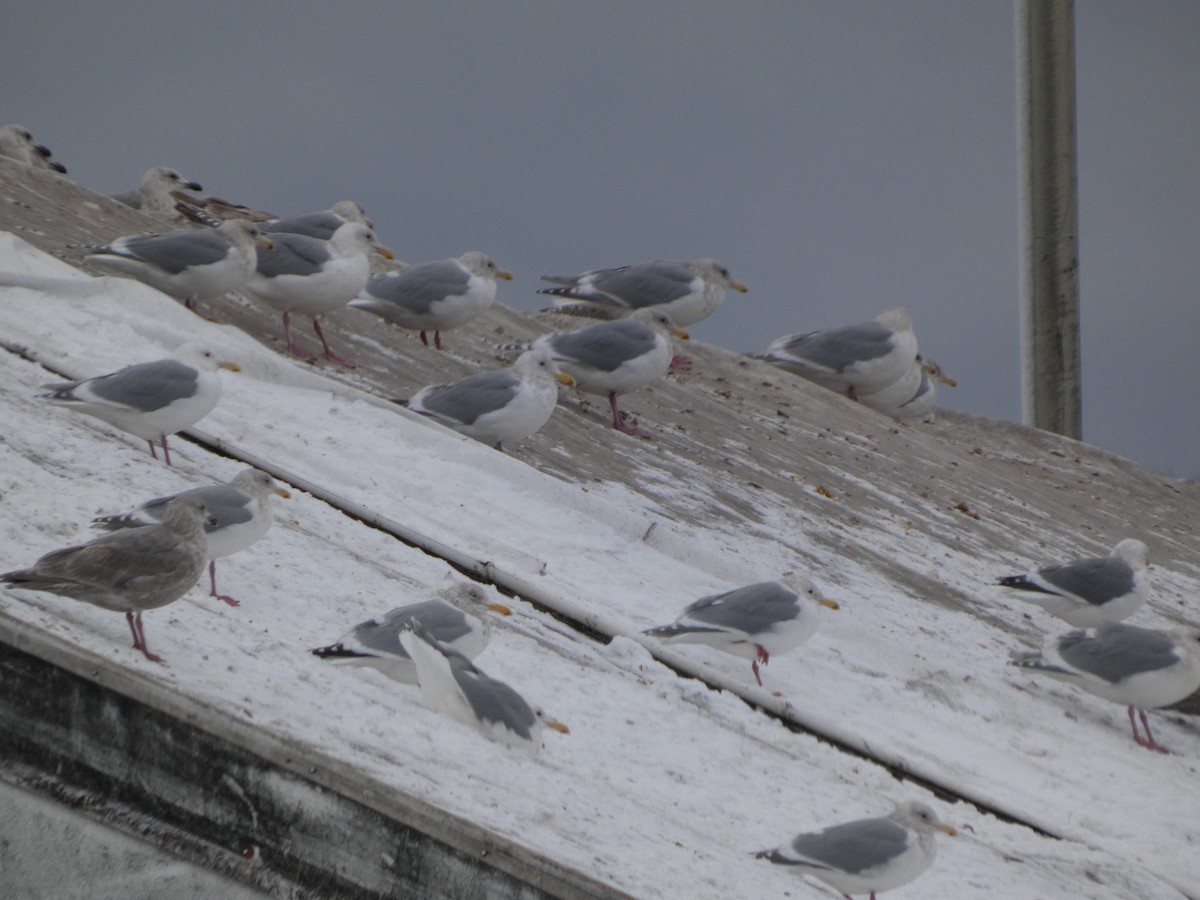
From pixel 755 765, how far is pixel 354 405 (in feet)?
11.7

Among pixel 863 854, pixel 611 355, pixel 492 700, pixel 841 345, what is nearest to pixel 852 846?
pixel 863 854

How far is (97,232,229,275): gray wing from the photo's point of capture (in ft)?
30.2

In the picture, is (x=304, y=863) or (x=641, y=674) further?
(x=641, y=674)

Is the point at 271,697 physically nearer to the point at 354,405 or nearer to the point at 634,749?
the point at 634,749

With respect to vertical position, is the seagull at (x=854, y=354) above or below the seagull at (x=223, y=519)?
below

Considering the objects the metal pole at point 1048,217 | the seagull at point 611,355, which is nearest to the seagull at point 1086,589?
the seagull at point 611,355

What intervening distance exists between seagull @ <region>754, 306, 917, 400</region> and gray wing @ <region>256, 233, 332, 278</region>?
5.02m

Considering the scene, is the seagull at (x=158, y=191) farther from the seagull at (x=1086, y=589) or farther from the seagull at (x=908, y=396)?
the seagull at (x=1086, y=589)

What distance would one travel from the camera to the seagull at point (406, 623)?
204 inches

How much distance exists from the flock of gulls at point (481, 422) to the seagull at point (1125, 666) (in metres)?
0.01

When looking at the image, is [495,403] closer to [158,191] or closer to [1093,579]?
[1093,579]

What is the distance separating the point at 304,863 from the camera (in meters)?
3.76

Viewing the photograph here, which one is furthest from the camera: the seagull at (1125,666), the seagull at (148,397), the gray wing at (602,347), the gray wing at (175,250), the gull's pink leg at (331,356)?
the gray wing at (602,347)

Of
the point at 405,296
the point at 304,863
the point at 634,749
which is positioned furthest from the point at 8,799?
the point at 405,296
